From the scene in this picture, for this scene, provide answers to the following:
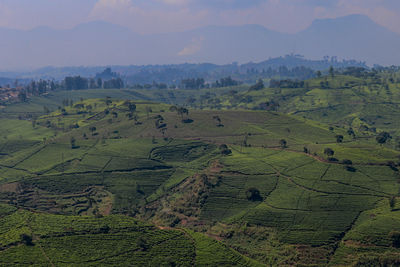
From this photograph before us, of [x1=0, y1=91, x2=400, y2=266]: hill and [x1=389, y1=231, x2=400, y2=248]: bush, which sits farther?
[x1=0, y1=91, x2=400, y2=266]: hill

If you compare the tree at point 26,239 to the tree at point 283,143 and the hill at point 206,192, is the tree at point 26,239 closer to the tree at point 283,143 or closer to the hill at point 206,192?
the hill at point 206,192

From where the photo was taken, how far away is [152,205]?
123500 millimetres

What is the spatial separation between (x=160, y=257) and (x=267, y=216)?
113ft

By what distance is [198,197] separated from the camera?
11531 centimetres

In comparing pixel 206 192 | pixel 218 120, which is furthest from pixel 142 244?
pixel 218 120

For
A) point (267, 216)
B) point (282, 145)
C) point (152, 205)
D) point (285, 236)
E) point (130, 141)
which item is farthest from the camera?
point (130, 141)

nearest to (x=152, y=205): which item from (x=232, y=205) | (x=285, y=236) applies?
(x=232, y=205)

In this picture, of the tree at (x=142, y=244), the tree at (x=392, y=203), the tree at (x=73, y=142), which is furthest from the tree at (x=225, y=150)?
the tree at (x=73, y=142)

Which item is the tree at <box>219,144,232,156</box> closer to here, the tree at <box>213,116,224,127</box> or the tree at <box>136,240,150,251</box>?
the tree at <box>213,116,224,127</box>

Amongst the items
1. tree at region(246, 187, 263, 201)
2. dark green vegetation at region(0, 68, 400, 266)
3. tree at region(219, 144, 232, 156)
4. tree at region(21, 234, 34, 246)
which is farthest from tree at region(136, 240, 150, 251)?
tree at region(219, 144, 232, 156)

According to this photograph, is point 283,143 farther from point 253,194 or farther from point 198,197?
point 198,197

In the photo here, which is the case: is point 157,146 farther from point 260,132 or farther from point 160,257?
point 160,257

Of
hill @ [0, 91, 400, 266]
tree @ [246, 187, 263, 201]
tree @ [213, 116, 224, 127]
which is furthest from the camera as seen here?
tree @ [213, 116, 224, 127]

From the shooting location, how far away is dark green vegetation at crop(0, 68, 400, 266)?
85.0m
